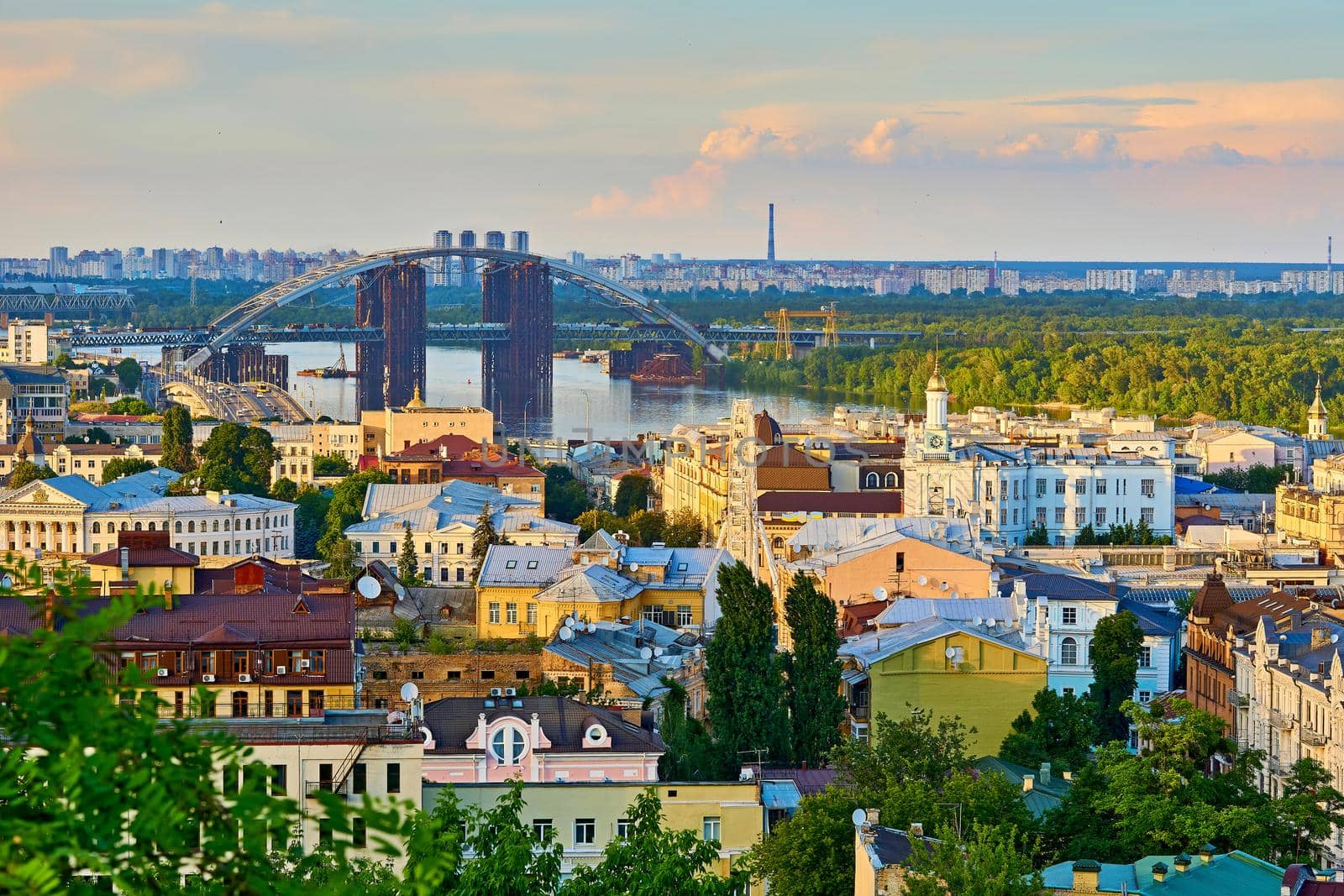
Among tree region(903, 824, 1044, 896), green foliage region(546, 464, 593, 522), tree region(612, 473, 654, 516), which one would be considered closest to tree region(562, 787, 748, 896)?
tree region(903, 824, 1044, 896)

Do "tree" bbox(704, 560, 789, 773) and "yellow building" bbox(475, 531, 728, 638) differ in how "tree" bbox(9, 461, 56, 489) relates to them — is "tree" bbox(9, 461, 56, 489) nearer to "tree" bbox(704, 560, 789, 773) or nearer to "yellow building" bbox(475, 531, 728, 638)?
"yellow building" bbox(475, 531, 728, 638)

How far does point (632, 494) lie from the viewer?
3300cm

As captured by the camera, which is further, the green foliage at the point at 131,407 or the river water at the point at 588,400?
the river water at the point at 588,400

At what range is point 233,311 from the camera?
7781cm

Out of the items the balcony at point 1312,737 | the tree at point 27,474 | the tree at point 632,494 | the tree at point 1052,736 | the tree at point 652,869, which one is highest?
the tree at point 652,869

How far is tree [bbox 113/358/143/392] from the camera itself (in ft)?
199

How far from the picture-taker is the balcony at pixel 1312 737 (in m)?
13.2

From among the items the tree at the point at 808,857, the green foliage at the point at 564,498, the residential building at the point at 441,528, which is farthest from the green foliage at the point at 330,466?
the tree at the point at 808,857

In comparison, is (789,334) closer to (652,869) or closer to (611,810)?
(611,810)

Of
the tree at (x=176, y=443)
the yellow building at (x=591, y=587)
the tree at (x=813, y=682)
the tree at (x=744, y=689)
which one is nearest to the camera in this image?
the tree at (x=744, y=689)

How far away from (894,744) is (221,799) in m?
8.33

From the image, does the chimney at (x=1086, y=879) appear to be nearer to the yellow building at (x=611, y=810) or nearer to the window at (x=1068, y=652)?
the yellow building at (x=611, y=810)

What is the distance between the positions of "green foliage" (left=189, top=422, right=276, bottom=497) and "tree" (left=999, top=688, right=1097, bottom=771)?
19.8 meters

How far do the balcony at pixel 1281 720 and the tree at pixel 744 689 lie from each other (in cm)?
283
